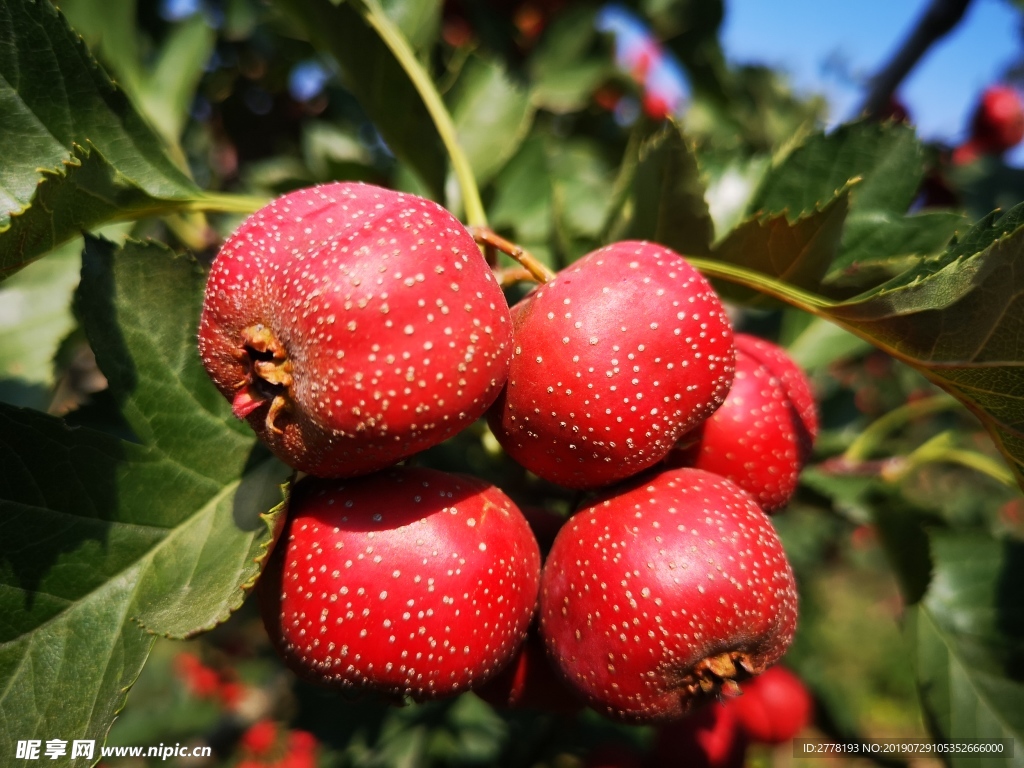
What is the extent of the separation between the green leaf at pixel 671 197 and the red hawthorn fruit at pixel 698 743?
1285 mm

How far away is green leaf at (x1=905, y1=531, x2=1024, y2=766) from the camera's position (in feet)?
4.62

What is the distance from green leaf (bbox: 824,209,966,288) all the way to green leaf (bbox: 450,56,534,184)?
699 mm

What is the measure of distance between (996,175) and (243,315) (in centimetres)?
258

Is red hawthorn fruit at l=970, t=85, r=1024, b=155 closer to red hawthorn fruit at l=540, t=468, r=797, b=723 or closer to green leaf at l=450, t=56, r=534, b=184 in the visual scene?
green leaf at l=450, t=56, r=534, b=184

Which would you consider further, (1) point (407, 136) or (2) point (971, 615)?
(2) point (971, 615)

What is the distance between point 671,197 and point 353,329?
0.58m

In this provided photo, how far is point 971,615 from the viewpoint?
1560 mm

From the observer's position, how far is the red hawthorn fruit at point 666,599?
912 mm

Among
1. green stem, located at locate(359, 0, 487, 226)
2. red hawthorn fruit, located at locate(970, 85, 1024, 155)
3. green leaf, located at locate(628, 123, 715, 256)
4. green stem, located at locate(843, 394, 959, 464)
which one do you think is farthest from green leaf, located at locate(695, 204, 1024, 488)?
red hawthorn fruit, located at locate(970, 85, 1024, 155)

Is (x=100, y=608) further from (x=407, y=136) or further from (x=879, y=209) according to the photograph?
(x=879, y=209)

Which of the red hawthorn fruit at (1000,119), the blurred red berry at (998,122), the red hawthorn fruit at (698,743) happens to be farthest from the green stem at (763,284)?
the red hawthorn fruit at (1000,119)

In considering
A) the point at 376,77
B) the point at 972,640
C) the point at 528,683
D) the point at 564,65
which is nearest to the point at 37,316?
the point at 376,77

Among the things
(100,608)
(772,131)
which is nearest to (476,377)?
(100,608)

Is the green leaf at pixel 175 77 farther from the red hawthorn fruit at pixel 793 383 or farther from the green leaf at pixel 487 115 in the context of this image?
the red hawthorn fruit at pixel 793 383
